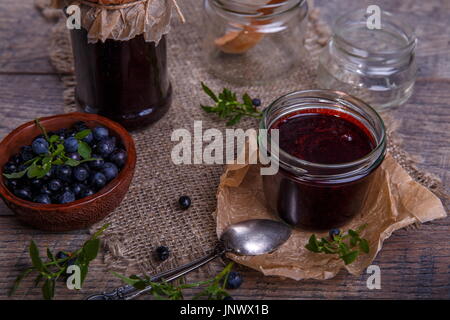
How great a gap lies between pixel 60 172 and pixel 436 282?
34.6 inches

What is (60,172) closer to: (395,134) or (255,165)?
(255,165)

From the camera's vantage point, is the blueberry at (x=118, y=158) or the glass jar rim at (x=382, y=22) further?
the glass jar rim at (x=382, y=22)

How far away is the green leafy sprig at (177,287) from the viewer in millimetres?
1278

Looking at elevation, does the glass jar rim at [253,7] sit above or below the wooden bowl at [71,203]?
above

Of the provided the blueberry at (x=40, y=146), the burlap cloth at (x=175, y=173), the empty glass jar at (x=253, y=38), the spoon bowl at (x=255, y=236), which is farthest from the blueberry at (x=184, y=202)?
the empty glass jar at (x=253, y=38)

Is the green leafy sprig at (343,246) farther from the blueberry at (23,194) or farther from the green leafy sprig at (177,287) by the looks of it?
the blueberry at (23,194)

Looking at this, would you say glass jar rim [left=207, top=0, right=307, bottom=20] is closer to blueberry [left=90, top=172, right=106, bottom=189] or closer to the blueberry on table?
blueberry [left=90, top=172, right=106, bottom=189]

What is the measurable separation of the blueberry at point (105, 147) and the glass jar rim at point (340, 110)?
14.2 inches

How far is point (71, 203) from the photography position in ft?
4.59

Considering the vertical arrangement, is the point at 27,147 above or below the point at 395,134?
above

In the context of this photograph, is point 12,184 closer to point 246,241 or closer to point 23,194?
point 23,194

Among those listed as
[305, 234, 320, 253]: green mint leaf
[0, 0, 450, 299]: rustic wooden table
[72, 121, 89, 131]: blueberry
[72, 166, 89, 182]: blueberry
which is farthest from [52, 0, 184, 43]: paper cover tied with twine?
[305, 234, 320, 253]: green mint leaf

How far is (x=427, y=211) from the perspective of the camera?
4.85 ft
